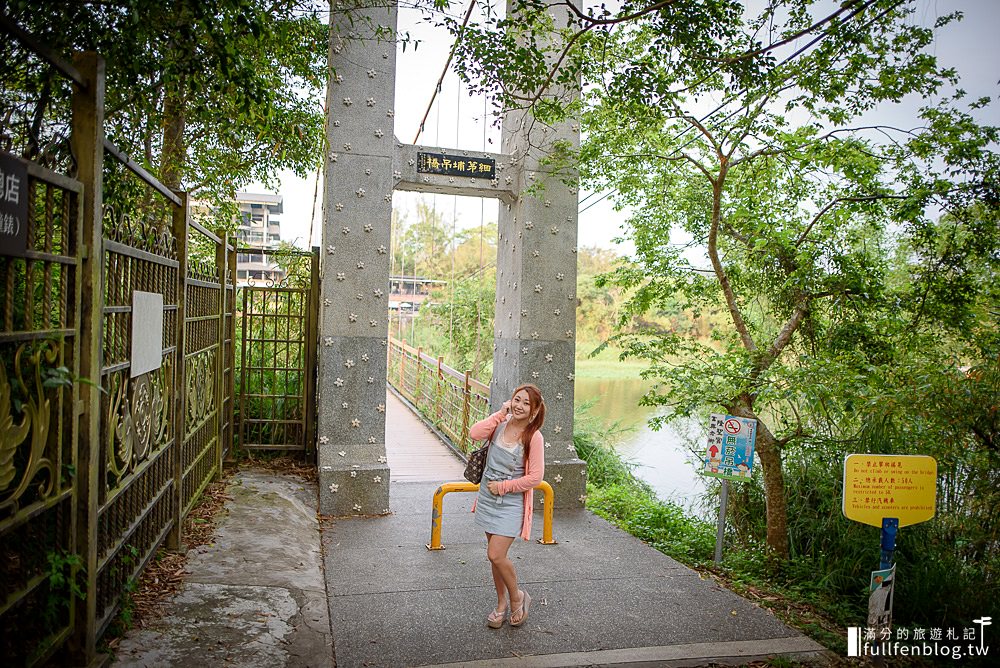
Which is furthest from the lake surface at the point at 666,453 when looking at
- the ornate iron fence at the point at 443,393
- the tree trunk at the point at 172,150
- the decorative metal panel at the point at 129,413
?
the tree trunk at the point at 172,150

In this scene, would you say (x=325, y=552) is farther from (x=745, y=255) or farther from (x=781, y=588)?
(x=745, y=255)

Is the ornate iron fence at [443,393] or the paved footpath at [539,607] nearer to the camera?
the paved footpath at [539,607]

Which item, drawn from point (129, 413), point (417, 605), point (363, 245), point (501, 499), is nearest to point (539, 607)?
point (417, 605)

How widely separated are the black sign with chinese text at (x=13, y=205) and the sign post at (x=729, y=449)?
4271 mm

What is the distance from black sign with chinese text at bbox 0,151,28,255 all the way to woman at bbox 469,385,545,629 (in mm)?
2183

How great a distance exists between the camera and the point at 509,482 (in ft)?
12.1

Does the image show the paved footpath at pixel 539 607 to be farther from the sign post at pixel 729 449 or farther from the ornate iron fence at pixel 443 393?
the ornate iron fence at pixel 443 393

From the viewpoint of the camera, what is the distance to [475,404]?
9344mm

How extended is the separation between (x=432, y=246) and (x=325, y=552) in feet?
62.8

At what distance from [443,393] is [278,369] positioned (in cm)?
406

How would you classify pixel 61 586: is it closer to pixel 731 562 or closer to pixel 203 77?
pixel 203 77

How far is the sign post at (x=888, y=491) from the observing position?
12.0ft

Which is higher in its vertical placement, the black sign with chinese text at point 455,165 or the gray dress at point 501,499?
the black sign with chinese text at point 455,165

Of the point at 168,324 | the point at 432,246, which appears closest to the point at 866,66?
the point at 168,324
